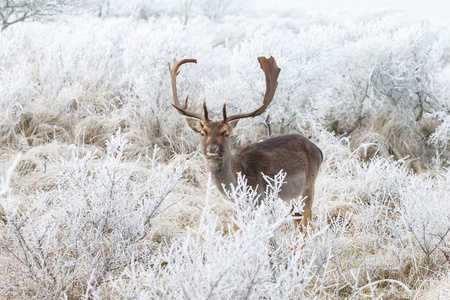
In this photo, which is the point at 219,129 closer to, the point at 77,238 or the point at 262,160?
the point at 262,160

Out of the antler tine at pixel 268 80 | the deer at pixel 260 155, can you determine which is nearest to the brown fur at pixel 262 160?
the deer at pixel 260 155

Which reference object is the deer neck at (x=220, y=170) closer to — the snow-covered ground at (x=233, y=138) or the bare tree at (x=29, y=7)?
the snow-covered ground at (x=233, y=138)

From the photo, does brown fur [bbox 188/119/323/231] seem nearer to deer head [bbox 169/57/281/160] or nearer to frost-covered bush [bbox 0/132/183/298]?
deer head [bbox 169/57/281/160]

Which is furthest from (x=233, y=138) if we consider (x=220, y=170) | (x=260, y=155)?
(x=220, y=170)

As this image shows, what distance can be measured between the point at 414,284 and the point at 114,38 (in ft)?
25.1

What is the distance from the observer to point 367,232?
4168 millimetres

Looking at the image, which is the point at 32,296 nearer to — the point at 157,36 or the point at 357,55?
the point at 157,36

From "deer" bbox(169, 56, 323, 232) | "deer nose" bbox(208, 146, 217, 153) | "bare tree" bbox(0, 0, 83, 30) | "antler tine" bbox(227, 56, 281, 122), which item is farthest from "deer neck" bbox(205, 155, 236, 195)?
"bare tree" bbox(0, 0, 83, 30)

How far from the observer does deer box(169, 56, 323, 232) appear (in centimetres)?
335

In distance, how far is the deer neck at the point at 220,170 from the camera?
3381 mm

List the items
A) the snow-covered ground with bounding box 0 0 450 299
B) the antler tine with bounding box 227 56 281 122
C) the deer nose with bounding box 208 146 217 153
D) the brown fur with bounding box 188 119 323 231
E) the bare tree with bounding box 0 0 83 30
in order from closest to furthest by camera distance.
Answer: the snow-covered ground with bounding box 0 0 450 299 < the deer nose with bounding box 208 146 217 153 < the brown fur with bounding box 188 119 323 231 < the antler tine with bounding box 227 56 281 122 < the bare tree with bounding box 0 0 83 30

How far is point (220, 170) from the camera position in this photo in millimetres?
3416

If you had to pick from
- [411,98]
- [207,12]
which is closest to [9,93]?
[411,98]

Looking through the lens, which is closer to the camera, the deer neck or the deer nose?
the deer nose
